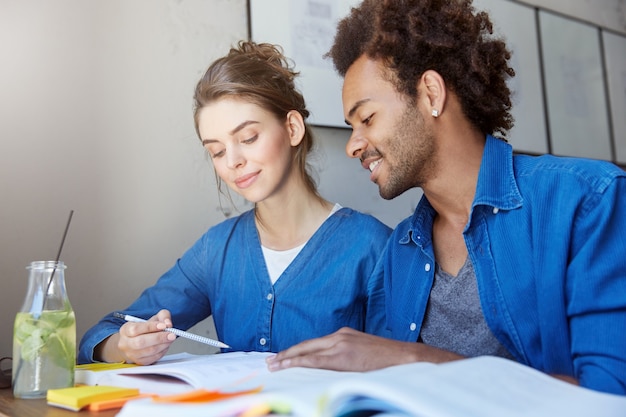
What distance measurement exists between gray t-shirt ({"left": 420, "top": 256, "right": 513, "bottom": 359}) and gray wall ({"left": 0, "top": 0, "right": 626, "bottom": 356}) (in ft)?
2.32

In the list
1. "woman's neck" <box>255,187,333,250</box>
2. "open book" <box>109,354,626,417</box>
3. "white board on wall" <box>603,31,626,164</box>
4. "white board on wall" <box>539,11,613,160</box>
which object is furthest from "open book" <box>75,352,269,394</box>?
"white board on wall" <box>603,31,626,164</box>

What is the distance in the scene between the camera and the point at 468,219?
0.96 meters

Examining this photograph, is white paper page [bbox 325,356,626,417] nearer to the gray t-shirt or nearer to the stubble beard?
the gray t-shirt

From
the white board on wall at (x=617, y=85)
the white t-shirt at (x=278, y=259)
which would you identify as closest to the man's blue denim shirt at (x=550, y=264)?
the white t-shirt at (x=278, y=259)

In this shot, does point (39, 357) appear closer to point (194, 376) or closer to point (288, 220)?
point (194, 376)

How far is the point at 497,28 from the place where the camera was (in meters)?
2.23

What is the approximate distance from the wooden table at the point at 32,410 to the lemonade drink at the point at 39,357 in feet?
0.07

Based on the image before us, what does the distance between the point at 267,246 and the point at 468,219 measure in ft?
1.45

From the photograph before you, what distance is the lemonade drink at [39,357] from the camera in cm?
73

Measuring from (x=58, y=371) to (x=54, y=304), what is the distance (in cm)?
9

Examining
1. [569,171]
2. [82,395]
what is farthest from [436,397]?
[569,171]

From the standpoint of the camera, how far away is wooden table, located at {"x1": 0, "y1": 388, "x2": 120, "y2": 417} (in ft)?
1.97

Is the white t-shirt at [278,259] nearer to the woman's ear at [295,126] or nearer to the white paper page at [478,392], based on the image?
the woman's ear at [295,126]

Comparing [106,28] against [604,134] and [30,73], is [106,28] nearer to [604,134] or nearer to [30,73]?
[30,73]
